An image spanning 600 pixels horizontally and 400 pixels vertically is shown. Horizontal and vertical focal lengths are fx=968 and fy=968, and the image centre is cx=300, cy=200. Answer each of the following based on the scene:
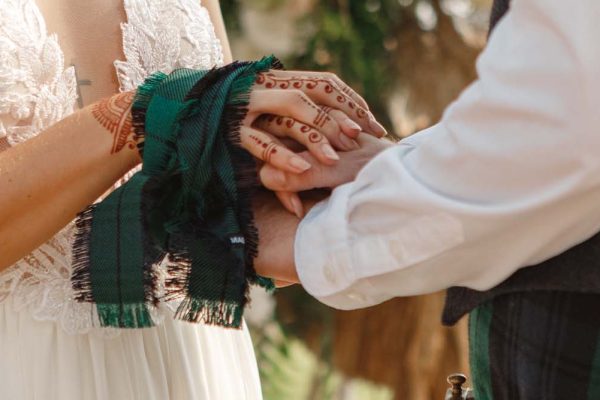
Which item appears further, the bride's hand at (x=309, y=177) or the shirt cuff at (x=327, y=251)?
the bride's hand at (x=309, y=177)

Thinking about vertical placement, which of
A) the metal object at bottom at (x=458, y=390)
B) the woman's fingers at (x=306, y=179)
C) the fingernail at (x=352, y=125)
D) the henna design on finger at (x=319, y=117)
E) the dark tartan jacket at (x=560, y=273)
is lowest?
the metal object at bottom at (x=458, y=390)

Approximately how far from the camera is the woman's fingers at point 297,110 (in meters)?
1.15

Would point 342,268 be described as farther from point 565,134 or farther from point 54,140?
point 54,140

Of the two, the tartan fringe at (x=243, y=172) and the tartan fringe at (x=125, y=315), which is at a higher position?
the tartan fringe at (x=243, y=172)

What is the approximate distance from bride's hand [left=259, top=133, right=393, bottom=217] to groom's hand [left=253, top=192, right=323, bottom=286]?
2cm

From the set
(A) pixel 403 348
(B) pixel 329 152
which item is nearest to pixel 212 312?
(B) pixel 329 152

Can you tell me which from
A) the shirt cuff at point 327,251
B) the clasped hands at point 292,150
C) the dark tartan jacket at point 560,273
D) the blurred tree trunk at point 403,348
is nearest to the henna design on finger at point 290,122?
the clasped hands at point 292,150

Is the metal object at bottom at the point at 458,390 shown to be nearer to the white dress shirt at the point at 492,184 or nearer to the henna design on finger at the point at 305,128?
the white dress shirt at the point at 492,184

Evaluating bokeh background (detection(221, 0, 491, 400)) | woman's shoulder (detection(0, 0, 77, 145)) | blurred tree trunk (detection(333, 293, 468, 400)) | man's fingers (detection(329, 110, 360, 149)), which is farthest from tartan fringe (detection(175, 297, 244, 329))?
blurred tree trunk (detection(333, 293, 468, 400))

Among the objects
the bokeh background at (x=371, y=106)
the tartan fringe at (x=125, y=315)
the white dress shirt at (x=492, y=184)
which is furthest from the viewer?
the bokeh background at (x=371, y=106)

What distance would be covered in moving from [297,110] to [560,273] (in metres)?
0.37

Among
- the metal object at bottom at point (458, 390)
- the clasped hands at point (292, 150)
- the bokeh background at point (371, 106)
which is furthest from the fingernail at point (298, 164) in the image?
the bokeh background at point (371, 106)

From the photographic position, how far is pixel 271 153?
3.72ft

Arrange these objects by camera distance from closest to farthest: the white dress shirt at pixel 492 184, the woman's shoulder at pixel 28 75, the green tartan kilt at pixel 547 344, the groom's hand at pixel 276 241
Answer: the white dress shirt at pixel 492 184 < the green tartan kilt at pixel 547 344 < the groom's hand at pixel 276 241 < the woman's shoulder at pixel 28 75
